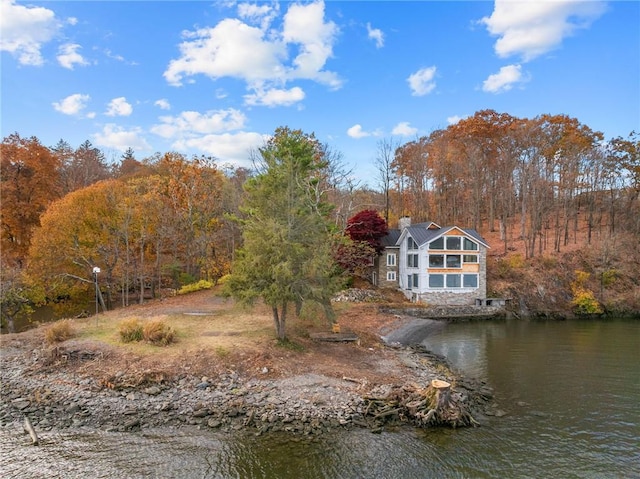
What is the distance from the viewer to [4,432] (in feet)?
35.4

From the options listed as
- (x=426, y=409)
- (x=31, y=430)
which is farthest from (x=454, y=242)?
(x=31, y=430)

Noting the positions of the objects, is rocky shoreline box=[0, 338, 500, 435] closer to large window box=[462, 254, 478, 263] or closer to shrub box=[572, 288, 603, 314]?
large window box=[462, 254, 478, 263]

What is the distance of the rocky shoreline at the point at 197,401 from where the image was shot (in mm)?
11359

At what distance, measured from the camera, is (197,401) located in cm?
1243

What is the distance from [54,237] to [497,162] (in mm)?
39295

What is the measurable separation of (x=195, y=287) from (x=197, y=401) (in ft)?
58.5

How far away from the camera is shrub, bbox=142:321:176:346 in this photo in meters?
16.0

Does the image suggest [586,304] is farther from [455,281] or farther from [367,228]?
[367,228]

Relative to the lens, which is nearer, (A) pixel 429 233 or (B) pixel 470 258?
(B) pixel 470 258

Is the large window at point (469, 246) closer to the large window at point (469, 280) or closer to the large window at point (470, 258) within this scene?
the large window at point (470, 258)

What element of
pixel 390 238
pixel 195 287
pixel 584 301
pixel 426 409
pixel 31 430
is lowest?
pixel 31 430

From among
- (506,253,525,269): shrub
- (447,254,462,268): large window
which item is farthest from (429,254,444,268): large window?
(506,253,525,269): shrub

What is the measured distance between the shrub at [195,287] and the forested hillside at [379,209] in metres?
1.71

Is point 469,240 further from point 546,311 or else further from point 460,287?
point 546,311
